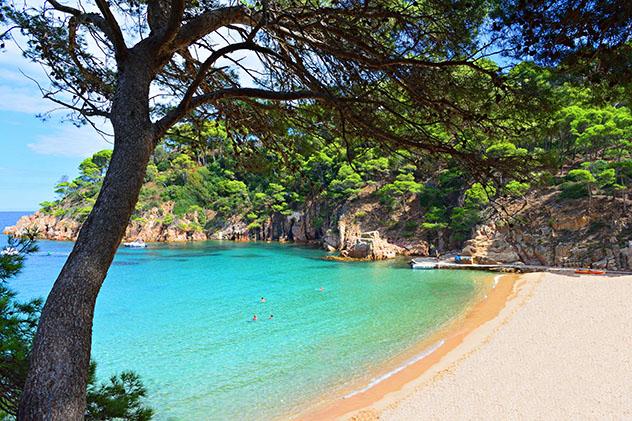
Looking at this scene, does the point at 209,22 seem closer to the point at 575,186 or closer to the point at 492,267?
the point at 492,267

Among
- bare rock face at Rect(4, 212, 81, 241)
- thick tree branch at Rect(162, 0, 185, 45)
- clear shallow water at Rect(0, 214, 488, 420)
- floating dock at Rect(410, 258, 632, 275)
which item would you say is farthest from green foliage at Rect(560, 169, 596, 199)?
bare rock face at Rect(4, 212, 81, 241)

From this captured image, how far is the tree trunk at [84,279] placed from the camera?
1.53 meters

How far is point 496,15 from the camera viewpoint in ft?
8.59

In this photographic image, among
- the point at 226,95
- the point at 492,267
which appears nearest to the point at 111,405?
the point at 226,95

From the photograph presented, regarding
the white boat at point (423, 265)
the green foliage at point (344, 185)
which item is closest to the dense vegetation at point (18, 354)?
the white boat at point (423, 265)

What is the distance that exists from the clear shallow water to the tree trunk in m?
5.22

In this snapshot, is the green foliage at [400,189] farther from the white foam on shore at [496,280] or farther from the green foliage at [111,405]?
the green foliage at [111,405]

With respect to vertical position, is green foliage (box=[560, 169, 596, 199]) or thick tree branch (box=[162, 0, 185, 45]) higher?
green foliage (box=[560, 169, 596, 199])

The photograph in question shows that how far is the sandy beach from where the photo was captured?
5789mm

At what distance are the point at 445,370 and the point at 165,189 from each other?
38490 mm

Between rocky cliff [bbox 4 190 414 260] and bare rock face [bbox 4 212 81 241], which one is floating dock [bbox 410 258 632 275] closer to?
rocky cliff [bbox 4 190 414 260]

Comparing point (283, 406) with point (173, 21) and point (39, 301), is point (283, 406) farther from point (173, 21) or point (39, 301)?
point (173, 21)

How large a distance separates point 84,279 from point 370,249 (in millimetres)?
22751

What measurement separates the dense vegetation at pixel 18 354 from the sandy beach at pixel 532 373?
182 inches
